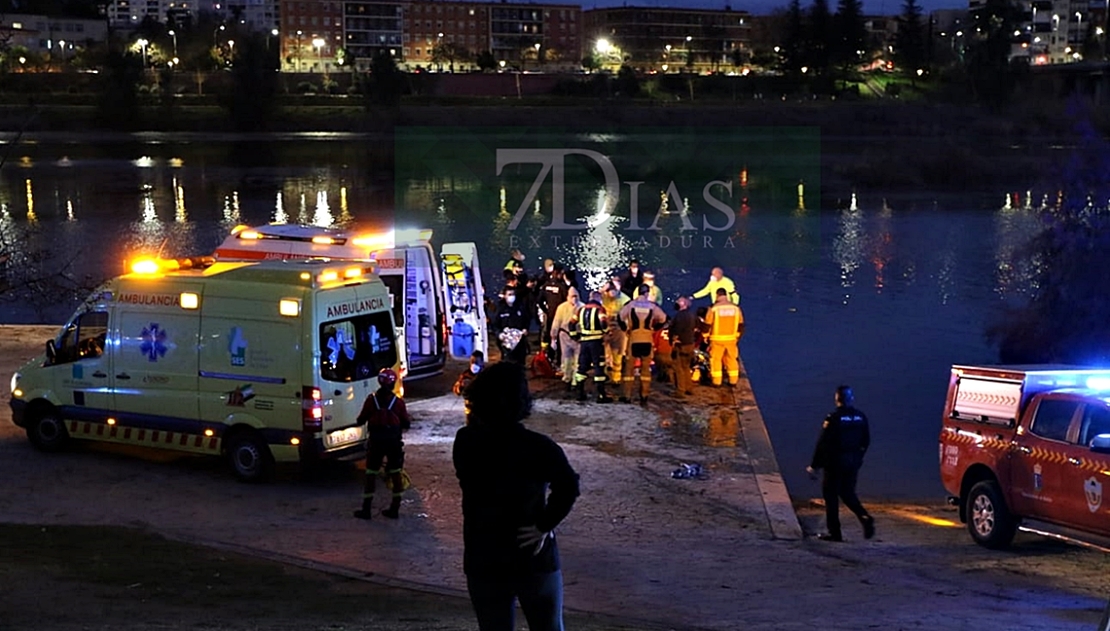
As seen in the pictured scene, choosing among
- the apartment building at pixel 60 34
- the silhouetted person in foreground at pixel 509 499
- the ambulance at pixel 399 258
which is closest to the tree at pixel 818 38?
the apartment building at pixel 60 34

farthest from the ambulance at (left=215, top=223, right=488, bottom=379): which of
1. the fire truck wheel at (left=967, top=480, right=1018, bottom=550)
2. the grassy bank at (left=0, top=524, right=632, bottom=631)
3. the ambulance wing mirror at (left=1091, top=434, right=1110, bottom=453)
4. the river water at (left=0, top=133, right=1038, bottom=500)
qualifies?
the ambulance wing mirror at (left=1091, top=434, right=1110, bottom=453)

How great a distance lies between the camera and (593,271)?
3656 centimetres

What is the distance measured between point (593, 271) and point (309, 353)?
24.2 meters

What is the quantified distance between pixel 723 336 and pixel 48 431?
8.57 m

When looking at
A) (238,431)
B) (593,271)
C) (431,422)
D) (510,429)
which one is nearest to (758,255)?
(593,271)

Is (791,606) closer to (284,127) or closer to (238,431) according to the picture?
(238,431)

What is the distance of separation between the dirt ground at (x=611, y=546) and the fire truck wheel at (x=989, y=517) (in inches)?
5.3

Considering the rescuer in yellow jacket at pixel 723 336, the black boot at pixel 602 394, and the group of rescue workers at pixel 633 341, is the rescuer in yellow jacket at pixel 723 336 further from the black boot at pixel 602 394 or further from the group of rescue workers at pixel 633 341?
the black boot at pixel 602 394

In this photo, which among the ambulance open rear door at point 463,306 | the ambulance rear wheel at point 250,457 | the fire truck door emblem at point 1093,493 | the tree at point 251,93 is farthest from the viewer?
the tree at point 251,93

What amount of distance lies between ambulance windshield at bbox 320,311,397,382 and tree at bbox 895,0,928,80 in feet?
380

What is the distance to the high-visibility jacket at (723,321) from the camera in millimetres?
18000

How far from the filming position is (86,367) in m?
13.9

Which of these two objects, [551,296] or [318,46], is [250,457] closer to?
[551,296]

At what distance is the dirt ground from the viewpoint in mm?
8531
